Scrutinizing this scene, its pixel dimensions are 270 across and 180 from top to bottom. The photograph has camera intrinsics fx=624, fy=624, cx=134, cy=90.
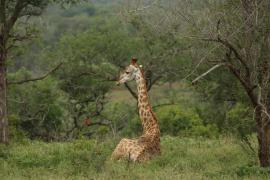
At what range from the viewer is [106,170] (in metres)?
10.8

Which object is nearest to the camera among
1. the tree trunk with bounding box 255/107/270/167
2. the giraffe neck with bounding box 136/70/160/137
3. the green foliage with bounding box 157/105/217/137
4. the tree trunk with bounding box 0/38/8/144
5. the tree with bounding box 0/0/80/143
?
the tree trunk with bounding box 255/107/270/167

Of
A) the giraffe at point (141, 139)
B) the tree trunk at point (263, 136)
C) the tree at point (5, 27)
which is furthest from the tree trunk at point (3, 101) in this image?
the tree trunk at point (263, 136)

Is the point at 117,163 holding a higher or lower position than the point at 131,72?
lower

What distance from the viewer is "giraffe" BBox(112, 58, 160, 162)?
11873 mm

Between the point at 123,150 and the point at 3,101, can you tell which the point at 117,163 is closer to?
the point at 123,150

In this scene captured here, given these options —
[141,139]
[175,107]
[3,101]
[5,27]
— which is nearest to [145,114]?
[141,139]

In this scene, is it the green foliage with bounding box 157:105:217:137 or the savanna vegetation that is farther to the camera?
the green foliage with bounding box 157:105:217:137

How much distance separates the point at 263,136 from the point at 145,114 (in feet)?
9.30

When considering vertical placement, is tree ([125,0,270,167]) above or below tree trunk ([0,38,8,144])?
above

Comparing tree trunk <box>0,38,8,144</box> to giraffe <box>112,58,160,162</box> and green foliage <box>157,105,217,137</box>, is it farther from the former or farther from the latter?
green foliage <box>157,105,217,137</box>

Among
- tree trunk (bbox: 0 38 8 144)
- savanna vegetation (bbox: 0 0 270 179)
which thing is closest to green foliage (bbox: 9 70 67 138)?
savanna vegetation (bbox: 0 0 270 179)

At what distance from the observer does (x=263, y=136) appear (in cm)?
1061

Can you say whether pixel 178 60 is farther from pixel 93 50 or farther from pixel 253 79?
pixel 253 79

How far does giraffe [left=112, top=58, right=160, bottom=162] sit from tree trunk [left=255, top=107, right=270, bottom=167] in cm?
231
